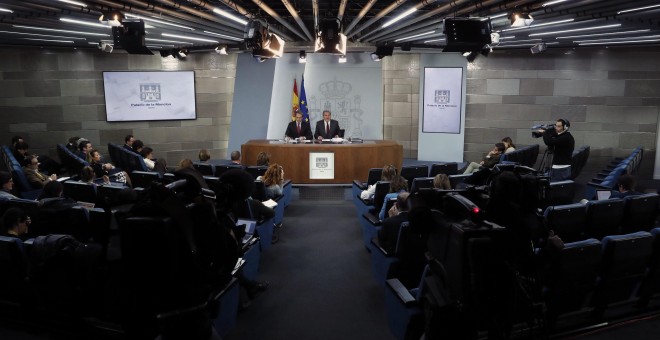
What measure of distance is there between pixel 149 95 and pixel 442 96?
704 centimetres

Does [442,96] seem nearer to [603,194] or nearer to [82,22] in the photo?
[603,194]

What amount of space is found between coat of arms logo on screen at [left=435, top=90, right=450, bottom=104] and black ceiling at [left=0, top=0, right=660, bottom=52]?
1182 millimetres

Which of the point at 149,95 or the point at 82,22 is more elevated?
the point at 82,22

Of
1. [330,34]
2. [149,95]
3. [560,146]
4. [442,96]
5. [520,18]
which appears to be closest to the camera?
[520,18]

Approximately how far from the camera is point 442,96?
1138cm

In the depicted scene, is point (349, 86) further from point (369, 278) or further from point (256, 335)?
point (256, 335)

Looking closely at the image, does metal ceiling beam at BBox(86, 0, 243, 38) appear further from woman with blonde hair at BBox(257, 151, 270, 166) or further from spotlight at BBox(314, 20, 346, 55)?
woman with blonde hair at BBox(257, 151, 270, 166)

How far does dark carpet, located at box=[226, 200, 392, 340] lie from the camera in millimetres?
3895

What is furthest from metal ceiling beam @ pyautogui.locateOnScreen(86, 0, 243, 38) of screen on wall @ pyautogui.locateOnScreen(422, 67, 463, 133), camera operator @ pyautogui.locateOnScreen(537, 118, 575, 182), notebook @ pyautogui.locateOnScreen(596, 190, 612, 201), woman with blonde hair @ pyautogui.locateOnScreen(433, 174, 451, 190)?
notebook @ pyautogui.locateOnScreen(596, 190, 612, 201)

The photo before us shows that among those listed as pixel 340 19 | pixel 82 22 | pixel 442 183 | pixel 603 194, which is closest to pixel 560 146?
pixel 603 194

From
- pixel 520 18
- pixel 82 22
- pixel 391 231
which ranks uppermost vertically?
pixel 82 22

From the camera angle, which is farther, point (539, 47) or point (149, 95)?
point (149, 95)

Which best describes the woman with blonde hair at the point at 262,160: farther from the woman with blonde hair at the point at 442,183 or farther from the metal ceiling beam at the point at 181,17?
the woman with blonde hair at the point at 442,183

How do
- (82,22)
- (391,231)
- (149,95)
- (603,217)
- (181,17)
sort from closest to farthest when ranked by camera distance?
(391,231), (603,217), (181,17), (82,22), (149,95)
